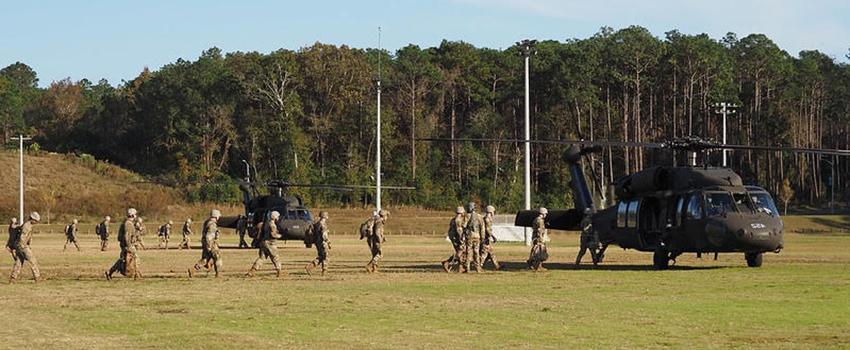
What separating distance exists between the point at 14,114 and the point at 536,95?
206ft

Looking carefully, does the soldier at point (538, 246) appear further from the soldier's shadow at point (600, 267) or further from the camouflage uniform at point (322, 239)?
the camouflage uniform at point (322, 239)

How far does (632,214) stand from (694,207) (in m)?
2.42

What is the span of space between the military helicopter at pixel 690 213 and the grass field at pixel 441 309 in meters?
0.80

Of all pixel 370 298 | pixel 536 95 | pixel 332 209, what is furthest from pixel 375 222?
pixel 536 95

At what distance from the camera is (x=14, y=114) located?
147 m

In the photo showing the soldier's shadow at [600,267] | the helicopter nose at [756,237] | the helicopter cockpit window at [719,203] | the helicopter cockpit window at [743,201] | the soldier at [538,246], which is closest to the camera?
the helicopter nose at [756,237]

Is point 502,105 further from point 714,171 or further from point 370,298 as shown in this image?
point 370,298

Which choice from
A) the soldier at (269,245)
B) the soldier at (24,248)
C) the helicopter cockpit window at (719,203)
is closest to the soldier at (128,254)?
the soldier at (24,248)

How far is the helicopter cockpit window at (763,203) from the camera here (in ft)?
104

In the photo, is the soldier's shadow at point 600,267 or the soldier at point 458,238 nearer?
the soldier at point 458,238

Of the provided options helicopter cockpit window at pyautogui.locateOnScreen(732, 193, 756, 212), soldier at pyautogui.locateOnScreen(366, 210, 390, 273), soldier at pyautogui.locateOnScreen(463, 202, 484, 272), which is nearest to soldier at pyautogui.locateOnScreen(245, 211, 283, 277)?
soldier at pyautogui.locateOnScreen(366, 210, 390, 273)

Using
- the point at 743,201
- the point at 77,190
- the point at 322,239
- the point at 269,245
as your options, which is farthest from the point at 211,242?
the point at 77,190

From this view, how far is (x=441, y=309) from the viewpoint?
68.1 feet

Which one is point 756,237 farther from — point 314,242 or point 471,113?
point 471,113
